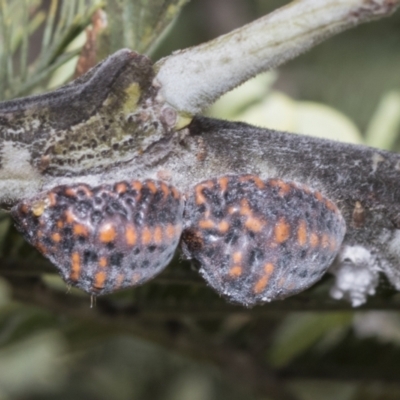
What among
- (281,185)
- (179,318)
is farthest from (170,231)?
(179,318)

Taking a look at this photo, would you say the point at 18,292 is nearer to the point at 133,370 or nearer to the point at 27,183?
the point at 27,183

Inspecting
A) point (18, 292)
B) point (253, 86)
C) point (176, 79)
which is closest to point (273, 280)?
point (176, 79)

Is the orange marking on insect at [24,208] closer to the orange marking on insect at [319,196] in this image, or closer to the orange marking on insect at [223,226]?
the orange marking on insect at [223,226]

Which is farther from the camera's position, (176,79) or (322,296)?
(322,296)

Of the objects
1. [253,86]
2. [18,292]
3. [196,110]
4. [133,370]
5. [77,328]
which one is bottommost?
[133,370]

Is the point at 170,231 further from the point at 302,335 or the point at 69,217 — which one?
the point at 302,335

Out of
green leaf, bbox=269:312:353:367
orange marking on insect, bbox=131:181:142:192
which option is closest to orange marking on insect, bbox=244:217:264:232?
orange marking on insect, bbox=131:181:142:192
